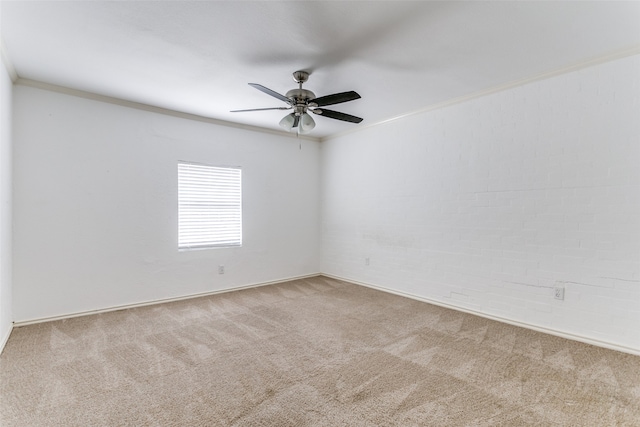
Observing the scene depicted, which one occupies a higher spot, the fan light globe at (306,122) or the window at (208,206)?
the fan light globe at (306,122)

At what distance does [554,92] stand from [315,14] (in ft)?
8.45

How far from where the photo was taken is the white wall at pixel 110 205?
3312 millimetres

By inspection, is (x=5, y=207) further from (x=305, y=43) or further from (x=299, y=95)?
(x=305, y=43)

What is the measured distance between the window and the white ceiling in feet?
4.16

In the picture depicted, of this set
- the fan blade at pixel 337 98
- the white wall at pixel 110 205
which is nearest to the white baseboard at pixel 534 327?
the white wall at pixel 110 205

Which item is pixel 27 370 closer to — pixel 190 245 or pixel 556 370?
pixel 190 245

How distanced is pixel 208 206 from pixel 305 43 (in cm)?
292

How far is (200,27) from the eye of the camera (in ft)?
7.55

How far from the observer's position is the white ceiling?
2.11m

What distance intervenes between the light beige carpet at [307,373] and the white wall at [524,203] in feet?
1.42

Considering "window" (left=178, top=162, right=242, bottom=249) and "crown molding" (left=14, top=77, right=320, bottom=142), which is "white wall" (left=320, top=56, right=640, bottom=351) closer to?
"crown molding" (left=14, top=77, right=320, bottom=142)

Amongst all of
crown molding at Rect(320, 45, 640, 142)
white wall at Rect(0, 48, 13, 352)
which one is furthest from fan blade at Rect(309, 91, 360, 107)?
white wall at Rect(0, 48, 13, 352)

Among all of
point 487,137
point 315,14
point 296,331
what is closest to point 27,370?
point 296,331

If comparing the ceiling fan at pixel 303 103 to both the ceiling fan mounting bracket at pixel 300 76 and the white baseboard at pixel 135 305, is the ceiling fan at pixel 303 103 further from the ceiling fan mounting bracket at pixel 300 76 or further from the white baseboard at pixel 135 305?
the white baseboard at pixel 135 305
